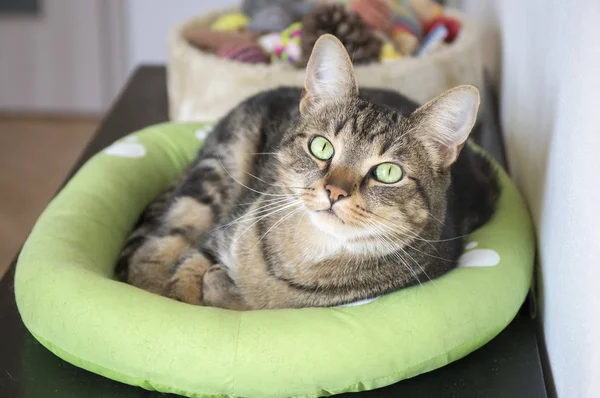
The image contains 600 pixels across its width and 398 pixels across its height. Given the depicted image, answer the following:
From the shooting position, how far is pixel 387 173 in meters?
1.26

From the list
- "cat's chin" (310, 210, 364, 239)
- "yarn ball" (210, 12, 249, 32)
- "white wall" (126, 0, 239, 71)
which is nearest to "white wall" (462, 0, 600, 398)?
"cat's chin" (310, 210, 364, 239)

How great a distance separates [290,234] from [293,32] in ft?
3.52

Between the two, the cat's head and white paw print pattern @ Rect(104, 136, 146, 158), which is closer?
the cat's head

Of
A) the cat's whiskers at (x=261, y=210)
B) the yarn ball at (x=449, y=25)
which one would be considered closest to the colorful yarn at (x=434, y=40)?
the yarn ball at (x=449, y=25)

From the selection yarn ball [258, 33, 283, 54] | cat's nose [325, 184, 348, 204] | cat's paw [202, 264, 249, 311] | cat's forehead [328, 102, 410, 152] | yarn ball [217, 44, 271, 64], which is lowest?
cat's paw [202, 264, 249, 311]

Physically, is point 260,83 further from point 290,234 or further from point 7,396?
point 7,396

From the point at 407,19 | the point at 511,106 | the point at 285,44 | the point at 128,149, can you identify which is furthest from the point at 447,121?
the point at 407,19

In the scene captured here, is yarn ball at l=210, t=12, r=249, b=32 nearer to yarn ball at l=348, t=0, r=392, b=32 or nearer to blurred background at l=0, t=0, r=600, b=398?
yarn ball at l=348, t=0, r=392, b=32

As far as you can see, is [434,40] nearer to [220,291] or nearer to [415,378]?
[220,291]

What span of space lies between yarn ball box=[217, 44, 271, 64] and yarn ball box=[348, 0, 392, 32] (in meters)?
0.31

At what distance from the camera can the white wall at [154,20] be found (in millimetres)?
3930

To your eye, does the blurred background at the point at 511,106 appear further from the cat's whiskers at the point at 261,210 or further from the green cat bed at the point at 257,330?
the cat's whiskers at the point at 261,210

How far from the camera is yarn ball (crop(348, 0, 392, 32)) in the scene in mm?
A: 2305

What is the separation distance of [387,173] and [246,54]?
1065 mm
